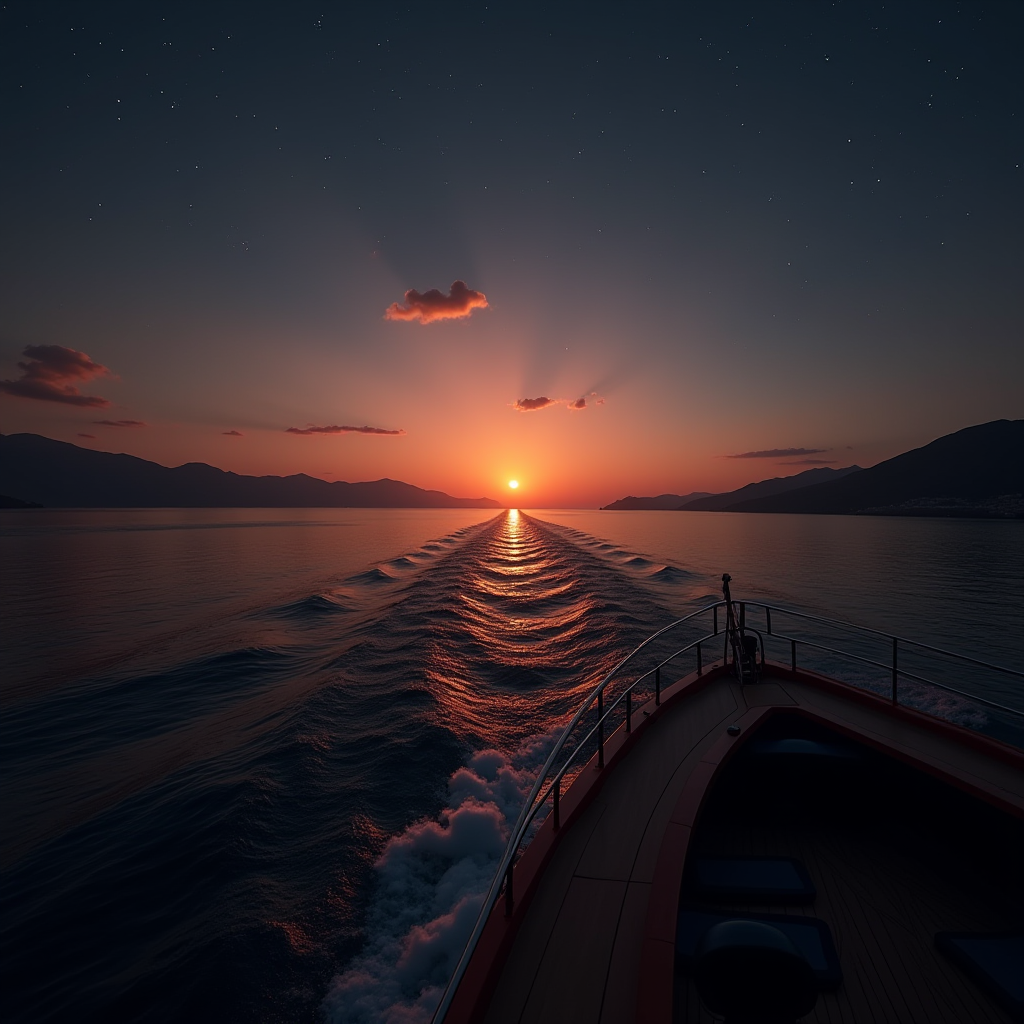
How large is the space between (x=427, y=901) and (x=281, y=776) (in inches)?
213

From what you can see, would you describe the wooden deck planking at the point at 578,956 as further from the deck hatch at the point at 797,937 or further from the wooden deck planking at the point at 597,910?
the deck hatch at the point at 797,937

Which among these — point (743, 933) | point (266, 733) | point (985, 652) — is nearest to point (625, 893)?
point (743, 933)

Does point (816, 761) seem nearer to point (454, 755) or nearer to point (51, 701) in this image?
point (454, 755)

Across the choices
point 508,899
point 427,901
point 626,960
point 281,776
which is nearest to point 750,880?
point 626,960

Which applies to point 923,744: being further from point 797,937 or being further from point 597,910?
point 597,910

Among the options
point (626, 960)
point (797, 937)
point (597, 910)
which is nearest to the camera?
point (626, 960)

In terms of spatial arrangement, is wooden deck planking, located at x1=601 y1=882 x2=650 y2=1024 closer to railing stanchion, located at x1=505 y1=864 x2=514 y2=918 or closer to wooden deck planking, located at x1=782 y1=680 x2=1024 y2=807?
railing stanchion, located at x1=505 y1=864 x2=514 y2=918

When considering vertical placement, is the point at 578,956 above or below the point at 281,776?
above

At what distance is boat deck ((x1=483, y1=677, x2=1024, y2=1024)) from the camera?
12.4 ft

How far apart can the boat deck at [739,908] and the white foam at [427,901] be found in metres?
3.37

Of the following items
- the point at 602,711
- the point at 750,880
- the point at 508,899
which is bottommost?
the point at 750,880

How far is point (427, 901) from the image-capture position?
779cm

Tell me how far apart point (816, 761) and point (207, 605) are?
37066 millimetres

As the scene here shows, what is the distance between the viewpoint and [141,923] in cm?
770
